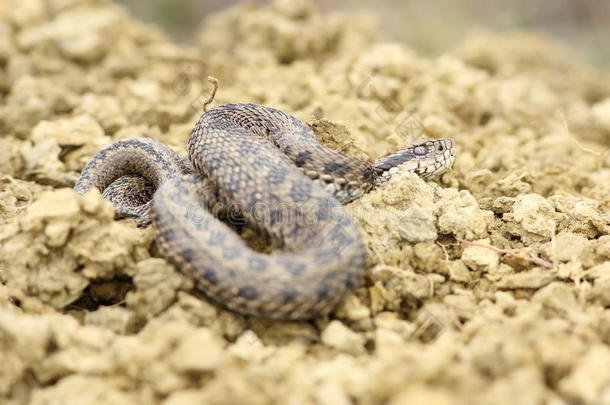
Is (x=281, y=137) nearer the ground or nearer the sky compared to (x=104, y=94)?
nearer the sky

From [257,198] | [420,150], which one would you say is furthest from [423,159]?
[257,198]

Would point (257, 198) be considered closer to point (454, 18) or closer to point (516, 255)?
point (516, 255)

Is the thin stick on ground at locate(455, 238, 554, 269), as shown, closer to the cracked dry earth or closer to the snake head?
the cracked dry earth

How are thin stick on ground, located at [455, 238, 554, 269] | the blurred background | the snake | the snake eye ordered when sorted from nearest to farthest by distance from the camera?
the snake → thin stick on ground, located at [455, 238, 554, 269] → the snake eye → the blurred background

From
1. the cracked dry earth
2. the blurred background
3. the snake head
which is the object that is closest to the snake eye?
the snake head

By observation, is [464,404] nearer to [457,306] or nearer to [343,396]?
[343,396]

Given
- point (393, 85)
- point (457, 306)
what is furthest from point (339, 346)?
point (393, 85)
